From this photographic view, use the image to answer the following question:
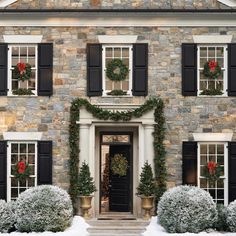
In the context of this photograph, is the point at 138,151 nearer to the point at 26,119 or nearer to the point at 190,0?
the point at 26,119

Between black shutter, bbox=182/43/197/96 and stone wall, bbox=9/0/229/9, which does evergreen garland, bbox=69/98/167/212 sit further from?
stone wall, bbox=9/0/229/9

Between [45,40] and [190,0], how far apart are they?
458 cm

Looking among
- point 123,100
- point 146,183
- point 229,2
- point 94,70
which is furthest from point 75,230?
point 229,2

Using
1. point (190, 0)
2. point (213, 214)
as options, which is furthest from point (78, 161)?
point (190, 0)

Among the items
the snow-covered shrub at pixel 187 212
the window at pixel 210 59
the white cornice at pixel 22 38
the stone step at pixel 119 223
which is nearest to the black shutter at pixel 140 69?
the window at pixel 210 59

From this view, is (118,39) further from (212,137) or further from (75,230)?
(75,230)

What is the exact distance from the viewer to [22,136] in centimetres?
1627

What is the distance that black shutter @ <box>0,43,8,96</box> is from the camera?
16.4 metres

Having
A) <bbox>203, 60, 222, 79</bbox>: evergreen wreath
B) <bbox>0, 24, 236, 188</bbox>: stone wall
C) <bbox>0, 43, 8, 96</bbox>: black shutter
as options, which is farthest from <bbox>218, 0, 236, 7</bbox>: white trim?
<bbox>0, 43, 8, 96</bbox>: black shutter

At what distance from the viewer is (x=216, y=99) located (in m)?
16.4

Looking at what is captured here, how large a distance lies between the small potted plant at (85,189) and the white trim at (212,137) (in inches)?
133

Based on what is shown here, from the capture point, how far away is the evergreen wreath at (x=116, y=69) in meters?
16.3

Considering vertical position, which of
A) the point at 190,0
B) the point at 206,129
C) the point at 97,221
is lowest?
the point at 97,221

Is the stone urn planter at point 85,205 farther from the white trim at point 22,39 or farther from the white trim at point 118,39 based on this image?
the white trim at point 22,39
